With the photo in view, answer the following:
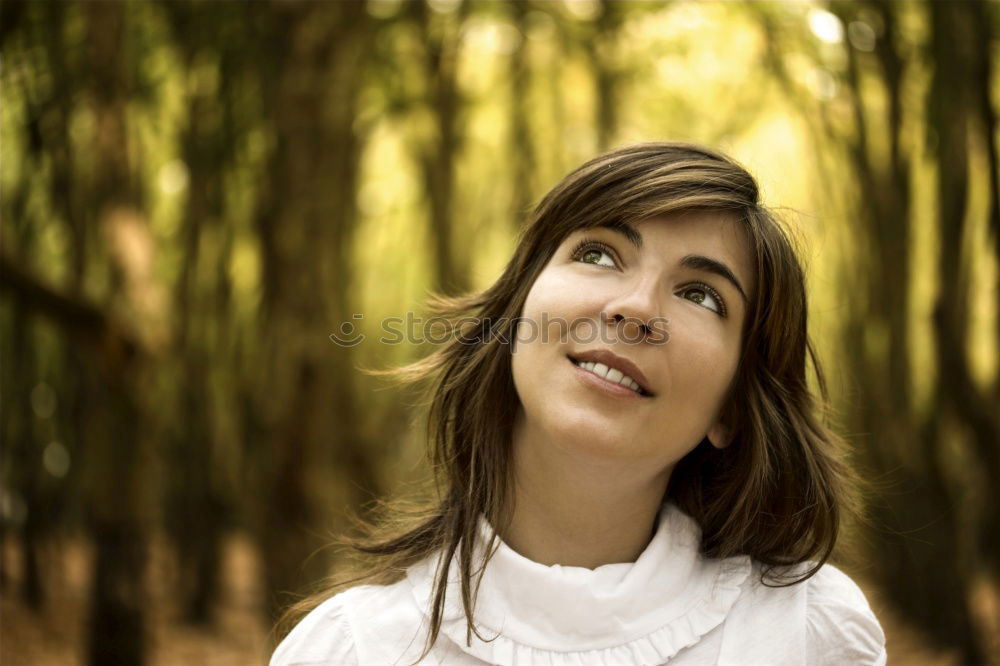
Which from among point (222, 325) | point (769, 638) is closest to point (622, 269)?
point (769, 638)

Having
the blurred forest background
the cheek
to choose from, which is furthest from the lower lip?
the blurred forest background

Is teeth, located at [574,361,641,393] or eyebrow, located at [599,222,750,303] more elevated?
eyebrow, located at [599,222,750,303]

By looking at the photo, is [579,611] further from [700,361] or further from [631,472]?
[700,361]

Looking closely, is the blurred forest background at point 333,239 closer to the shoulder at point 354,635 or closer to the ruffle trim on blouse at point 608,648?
the shoulder at point 354,635

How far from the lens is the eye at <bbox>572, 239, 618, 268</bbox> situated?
224cm

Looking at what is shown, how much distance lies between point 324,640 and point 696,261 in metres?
1.14

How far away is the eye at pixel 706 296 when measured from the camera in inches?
86.9

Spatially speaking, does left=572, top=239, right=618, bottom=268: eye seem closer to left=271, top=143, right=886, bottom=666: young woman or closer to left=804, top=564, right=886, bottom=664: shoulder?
left=271, top=143, right=886, bottom=666: young woman

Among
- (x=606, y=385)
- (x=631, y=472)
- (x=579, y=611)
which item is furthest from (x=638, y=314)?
(x=579, y=611)

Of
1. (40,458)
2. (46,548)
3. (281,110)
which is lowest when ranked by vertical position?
(46,548)

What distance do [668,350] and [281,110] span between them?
4462 mm

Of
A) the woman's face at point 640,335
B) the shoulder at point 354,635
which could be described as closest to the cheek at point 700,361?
the woman's face at point 640,335

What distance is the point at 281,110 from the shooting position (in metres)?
6.04

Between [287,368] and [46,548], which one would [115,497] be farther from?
[46,548]
